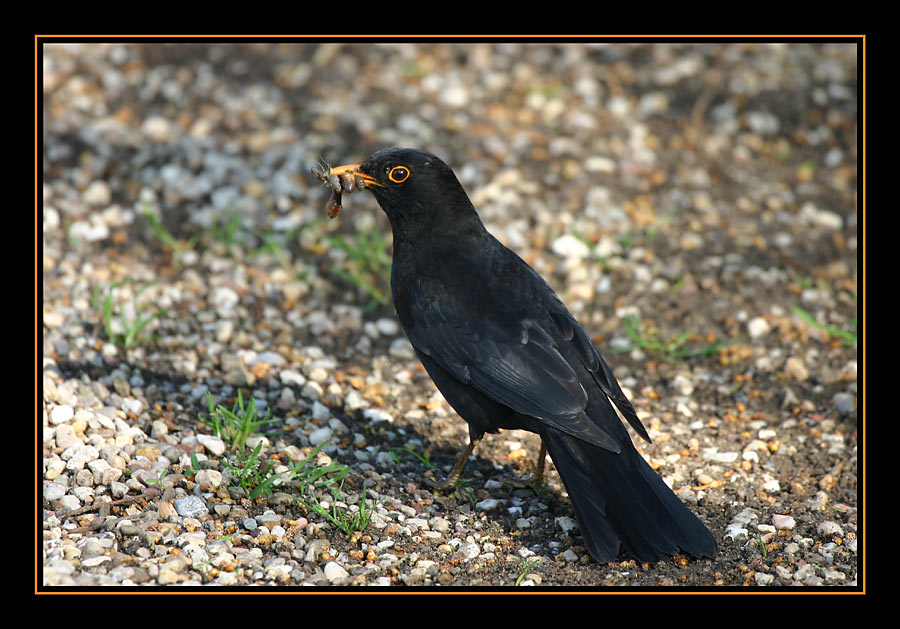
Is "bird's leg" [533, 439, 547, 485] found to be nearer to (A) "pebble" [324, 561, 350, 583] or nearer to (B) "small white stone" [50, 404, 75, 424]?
(A) "pebble" [324, 561, 350, 583]

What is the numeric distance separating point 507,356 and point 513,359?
0.03m

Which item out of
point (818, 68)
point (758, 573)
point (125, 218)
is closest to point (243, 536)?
point (758, 573)

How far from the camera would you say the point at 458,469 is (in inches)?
194

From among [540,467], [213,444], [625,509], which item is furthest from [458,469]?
[213,444]

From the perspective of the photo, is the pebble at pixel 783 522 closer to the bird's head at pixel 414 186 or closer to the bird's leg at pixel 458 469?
the bird's leg at pixel 458 469

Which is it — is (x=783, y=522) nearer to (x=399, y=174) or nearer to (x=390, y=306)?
(x=399, y=174)

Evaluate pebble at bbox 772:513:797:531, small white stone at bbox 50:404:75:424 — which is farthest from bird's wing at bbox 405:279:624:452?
small white stone at bbox 50:404:75:424

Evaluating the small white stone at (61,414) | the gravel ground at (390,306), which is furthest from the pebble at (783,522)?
Result: the small white stone at (61,414)

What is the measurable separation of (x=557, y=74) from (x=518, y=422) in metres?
5.05

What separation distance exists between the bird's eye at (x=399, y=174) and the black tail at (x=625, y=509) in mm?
1710

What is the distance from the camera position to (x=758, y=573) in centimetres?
421

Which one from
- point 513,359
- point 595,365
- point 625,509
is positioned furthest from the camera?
point 595,365

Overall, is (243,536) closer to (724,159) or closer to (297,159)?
(297,159)

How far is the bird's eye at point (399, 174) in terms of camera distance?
5141mm
